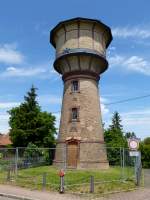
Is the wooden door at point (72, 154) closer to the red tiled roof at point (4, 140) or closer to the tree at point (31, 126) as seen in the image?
the tree at point (31, 126)

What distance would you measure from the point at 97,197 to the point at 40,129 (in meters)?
29.6

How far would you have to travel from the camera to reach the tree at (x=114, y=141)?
3175 cm

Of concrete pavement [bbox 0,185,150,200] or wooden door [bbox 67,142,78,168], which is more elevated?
wooden door [bbox 67,142,78,168]

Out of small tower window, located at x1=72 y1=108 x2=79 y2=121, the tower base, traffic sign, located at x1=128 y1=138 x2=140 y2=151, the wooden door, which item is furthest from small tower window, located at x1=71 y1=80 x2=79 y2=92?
traffic sign, located at x1=128 y1=138 x2=140 y2=151

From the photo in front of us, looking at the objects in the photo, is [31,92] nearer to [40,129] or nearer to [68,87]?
[40,129]

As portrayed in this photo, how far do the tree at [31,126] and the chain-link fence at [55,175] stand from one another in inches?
473

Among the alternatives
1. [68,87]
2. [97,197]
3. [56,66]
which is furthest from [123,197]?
[56,66]

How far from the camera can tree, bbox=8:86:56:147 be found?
42.8 meters

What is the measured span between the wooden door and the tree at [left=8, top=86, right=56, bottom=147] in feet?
50.5

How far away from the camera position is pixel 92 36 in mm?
29000

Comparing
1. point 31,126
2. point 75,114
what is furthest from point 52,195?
point 31,126

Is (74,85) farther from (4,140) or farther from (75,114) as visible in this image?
(4,140)

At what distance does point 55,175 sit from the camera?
22.1 metres

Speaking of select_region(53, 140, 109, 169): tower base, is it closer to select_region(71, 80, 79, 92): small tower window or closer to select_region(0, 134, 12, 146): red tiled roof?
select_region(71, 80, 79, 92): small tower window
